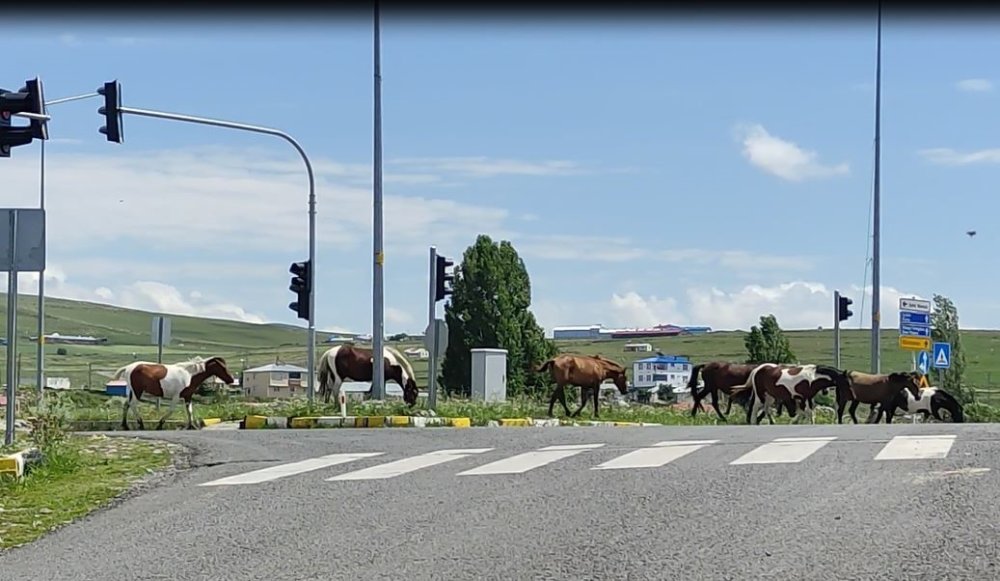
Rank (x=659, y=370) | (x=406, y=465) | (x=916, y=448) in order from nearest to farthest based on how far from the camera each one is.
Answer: (x=916, y=448)
(x=406, y=465)
(x=659, y=370)

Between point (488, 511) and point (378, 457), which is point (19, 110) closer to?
point (378, 457)

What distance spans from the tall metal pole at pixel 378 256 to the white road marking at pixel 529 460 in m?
11.7

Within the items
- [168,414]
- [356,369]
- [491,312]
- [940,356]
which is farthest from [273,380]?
[168,414]

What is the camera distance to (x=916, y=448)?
14.8 meters

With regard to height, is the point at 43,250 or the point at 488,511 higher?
the point at 43,250

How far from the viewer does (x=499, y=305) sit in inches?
2034

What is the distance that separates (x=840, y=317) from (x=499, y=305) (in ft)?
56.7

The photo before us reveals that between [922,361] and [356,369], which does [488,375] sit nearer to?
[356,369]

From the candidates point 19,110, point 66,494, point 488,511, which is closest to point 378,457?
point 66,494

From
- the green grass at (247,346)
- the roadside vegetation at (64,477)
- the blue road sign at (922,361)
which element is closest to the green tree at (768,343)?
the green grass at (247,346)

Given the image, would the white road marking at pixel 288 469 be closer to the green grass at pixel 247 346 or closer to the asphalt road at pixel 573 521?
the asphalt road at pixel 573 521

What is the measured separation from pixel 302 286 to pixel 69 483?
53.8 ft

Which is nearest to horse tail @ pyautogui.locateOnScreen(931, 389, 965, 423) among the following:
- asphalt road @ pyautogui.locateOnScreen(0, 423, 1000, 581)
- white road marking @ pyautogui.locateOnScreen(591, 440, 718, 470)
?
white road marking @ pyautogui.locateOnScreen(591, 440, 718, 470)

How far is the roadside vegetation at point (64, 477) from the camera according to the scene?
1217 cm
